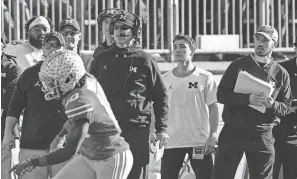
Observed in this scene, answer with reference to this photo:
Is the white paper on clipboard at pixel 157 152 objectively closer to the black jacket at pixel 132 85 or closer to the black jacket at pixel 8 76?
the black jacket at pixel 132 85

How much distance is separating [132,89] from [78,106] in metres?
1.90

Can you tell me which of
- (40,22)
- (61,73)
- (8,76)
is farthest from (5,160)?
(61,73)

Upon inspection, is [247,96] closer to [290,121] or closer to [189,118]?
[189,118]

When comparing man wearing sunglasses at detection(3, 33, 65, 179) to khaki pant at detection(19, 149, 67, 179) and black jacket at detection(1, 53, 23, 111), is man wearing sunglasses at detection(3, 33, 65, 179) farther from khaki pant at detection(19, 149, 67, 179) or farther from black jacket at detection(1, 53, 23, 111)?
black jacket at detection(1, 53, 23, 111)

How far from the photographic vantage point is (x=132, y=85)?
29.2 ft

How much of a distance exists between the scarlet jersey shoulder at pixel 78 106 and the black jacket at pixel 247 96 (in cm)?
271

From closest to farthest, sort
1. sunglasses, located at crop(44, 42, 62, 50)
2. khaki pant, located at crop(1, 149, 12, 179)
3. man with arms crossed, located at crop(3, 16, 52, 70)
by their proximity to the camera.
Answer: sunglasses, located at crop(44, 42, 62, 50)
khaki pant, located at crop(1, 149, 12, 179)
man with arms crossed, located at crop(3, 16, 52, 70)

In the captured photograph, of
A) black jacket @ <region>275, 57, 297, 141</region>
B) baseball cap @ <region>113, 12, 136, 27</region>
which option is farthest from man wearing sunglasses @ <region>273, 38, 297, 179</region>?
baseball cap @ <region>113, 12, 136, 27</region>

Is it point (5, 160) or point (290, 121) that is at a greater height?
point (290, 121)

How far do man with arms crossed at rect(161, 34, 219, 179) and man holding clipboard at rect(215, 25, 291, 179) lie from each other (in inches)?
12.7

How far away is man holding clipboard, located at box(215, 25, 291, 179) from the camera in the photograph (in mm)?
9555

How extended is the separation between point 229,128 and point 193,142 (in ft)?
1.75

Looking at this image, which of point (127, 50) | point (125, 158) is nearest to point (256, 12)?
point (127, 50)

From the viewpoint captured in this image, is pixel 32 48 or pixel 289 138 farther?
pixel 32 48
